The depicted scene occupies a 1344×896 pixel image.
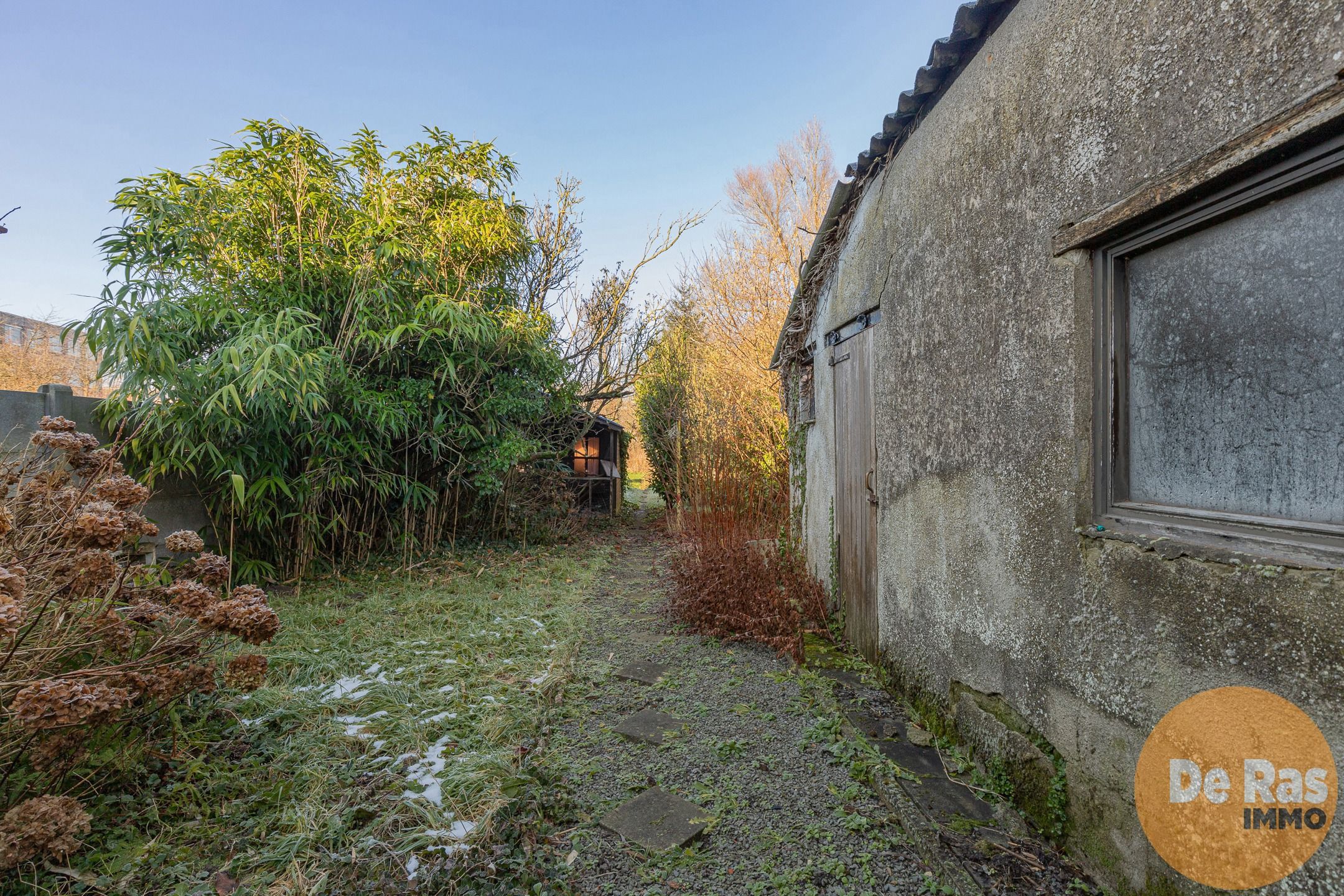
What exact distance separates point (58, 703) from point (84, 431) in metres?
4.27

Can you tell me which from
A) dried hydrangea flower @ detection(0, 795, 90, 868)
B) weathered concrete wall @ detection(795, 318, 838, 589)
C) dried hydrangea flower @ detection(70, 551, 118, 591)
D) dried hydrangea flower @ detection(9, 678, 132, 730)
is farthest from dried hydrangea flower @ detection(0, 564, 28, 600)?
weathered concrete wall @ detection(795, 318, 838, 589)

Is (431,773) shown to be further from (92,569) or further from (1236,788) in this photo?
(1236,788)

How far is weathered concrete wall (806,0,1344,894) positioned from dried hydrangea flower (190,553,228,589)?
3.02 meters

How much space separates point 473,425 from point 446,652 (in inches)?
138

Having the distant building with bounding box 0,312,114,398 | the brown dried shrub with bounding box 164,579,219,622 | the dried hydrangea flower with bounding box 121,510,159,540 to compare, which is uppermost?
the distant building with bounding box 0,312,114,398

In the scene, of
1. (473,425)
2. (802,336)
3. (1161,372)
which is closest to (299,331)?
(473,425)

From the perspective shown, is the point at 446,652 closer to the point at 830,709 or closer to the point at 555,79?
the point at 830,709

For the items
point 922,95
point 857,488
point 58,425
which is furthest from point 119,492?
point 922,95

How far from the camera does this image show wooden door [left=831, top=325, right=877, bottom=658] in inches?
133

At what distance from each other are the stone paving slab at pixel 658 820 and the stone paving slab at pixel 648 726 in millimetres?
446

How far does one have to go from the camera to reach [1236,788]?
1.29 meters

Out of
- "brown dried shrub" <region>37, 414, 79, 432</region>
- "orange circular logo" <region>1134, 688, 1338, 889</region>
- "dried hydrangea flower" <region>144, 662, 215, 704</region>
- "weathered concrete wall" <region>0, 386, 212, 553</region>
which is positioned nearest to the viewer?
"orange circular logo" <region>1134, 688, 1338, 889</region>

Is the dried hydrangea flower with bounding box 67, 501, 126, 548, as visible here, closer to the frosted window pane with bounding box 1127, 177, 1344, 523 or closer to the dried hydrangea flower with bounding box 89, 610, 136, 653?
the dried hydrangea flower with bounding box 89, 610, 136, 653

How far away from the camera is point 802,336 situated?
16.4 ft
